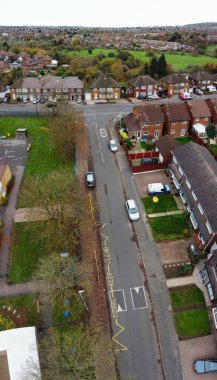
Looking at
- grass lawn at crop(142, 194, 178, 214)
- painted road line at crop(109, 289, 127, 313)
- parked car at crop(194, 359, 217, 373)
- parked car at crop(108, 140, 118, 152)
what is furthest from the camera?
parked car at crop(108, 140, 118, 152)

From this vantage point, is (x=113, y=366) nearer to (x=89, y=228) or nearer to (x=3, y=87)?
(x=89, y=228)

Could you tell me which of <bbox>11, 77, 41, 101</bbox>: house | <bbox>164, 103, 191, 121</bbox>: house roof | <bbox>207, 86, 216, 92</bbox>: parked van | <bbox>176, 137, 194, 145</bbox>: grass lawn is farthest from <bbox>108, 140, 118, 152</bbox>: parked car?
<bbox>207, 86, 216, 92</bbox>: parked van

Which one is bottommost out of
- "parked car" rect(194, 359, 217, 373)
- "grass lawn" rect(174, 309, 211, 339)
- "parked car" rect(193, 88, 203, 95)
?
"parked car" rect(194, 359, 217, 373)

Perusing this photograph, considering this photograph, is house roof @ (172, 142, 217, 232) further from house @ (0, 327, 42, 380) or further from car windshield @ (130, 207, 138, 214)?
house @ (0, 327, 42, 380)

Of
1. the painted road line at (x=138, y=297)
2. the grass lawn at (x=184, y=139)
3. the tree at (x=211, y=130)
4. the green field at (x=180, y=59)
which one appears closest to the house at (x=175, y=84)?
the grass lawn at (x=184, y=139)

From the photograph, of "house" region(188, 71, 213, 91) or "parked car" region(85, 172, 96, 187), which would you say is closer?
"parked car" region(85, 172, 96, 187)

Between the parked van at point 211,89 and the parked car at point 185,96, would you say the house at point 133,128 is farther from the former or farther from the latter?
the parked van at point 211,89

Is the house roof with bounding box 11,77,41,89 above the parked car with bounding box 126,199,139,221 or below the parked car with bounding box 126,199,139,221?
above
